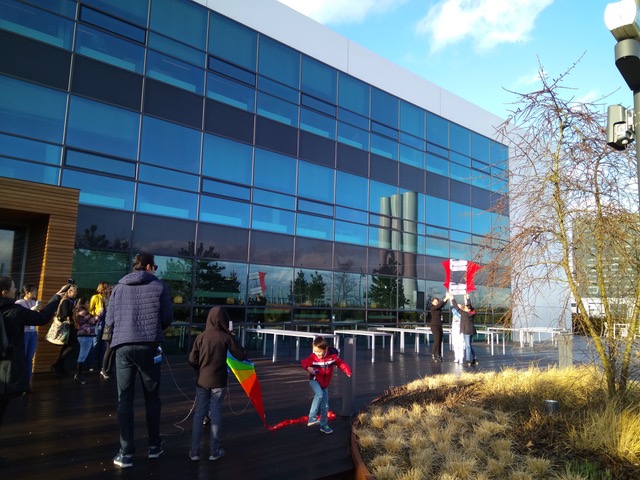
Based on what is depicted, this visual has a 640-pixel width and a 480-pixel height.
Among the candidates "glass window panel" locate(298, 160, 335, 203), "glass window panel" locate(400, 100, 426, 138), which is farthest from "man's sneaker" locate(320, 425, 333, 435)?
"glass window panel" locate(400, 100, 426, 138)

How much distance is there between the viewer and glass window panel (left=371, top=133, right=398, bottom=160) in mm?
19422

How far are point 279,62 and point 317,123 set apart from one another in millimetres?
2377

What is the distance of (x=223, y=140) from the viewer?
48.8 feet

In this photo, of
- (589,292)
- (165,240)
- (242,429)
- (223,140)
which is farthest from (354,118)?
(242,429)

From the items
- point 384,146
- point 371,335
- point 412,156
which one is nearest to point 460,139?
point 412,156

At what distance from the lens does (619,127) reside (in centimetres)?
414

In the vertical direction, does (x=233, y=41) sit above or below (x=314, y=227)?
above

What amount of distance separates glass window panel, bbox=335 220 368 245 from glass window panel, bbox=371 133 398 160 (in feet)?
10.4

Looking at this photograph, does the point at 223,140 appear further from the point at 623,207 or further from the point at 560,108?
the point at 623,207

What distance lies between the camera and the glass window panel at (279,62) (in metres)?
16.2

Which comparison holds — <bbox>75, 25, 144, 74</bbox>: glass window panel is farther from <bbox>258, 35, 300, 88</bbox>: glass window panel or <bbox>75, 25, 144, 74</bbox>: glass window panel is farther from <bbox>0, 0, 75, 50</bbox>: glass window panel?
<bbox>258, 35, 300, 88</bbox>: glass window panel

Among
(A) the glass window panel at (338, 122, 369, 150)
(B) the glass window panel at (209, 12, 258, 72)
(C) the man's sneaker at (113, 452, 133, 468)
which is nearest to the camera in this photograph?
(C) the man's sneaker at (113, 452, 133, 468)

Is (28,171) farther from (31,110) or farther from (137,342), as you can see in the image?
(137,342)

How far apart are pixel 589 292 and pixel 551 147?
6.89ft
